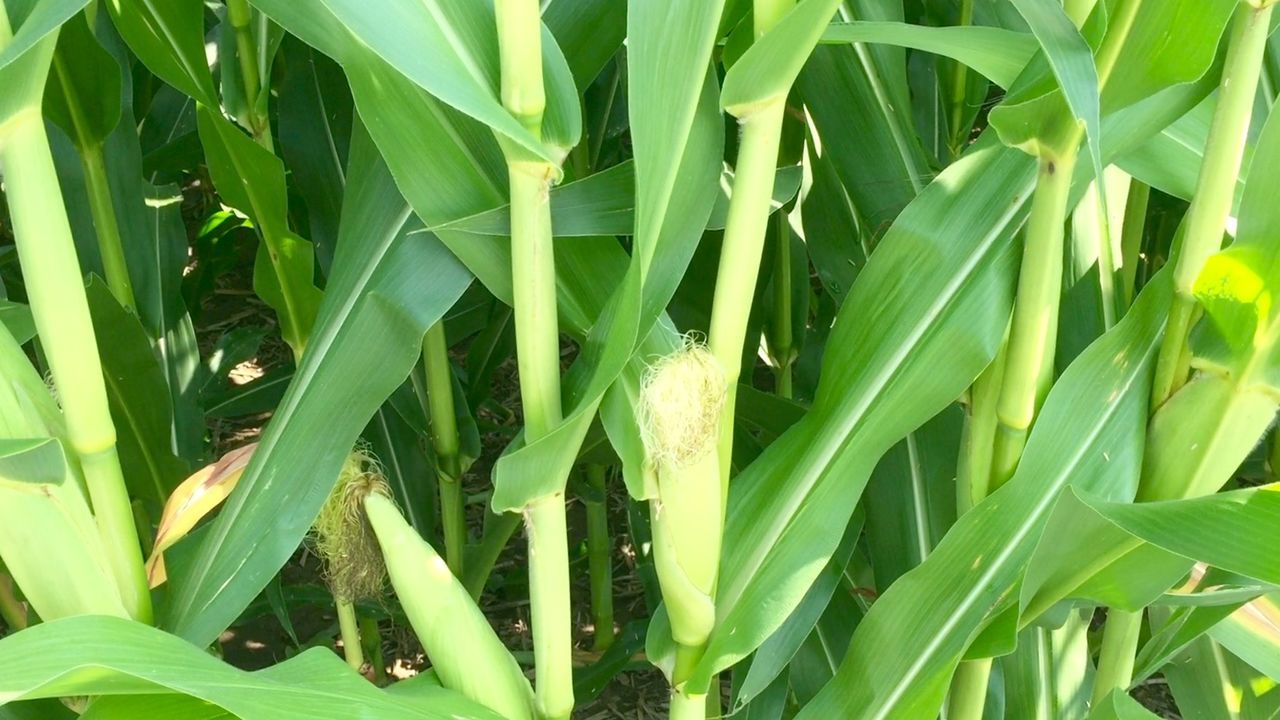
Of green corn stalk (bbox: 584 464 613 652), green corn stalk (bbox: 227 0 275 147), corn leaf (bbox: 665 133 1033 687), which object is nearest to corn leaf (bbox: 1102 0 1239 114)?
corn leaf (bbox: 665 133 1033 687)

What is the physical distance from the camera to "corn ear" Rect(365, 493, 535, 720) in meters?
0.71

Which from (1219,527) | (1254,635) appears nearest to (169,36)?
(1219,527)

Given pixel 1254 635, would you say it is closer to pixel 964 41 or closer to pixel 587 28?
pixel 964 41

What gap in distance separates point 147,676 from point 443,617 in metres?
0.21

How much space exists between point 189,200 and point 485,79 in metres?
2.24

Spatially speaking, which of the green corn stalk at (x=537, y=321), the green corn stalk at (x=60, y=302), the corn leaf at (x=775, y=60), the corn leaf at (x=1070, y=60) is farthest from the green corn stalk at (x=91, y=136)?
the corn leaf at (x=1070, y=60)

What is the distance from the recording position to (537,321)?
25.7 inches

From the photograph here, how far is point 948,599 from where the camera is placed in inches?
30.3

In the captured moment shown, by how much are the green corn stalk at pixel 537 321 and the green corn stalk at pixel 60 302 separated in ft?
0.78

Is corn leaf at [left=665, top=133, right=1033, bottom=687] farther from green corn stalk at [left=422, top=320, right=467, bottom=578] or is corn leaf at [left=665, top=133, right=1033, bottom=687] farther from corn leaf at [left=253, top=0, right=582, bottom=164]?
green corn stalk at [left=422, top=320, right=467, bottom=578]

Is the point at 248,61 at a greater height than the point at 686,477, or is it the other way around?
the point at 248,61

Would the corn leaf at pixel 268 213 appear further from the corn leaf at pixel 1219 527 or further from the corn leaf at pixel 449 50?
the corn leaf at pixel 1219 527

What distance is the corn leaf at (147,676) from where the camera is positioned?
1.74 feet

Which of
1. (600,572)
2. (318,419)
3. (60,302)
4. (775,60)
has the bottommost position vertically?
(600,572)
